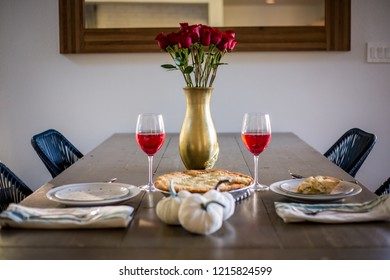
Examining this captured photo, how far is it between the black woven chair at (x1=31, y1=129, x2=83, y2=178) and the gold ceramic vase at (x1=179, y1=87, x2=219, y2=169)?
833 mm

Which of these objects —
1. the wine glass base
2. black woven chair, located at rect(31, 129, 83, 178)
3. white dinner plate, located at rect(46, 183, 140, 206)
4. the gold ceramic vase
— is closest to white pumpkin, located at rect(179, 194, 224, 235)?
white dinner plate, located at rect(46, 183, 140, 206)

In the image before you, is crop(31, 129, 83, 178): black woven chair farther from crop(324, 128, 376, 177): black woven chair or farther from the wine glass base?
crop(324, 128, 376, 177): black woven chair

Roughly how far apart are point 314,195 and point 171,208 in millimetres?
405

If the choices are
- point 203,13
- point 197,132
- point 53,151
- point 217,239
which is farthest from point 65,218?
point 203,13

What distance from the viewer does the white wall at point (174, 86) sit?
3.38 metres

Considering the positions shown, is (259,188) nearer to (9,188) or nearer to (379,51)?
(9,188)

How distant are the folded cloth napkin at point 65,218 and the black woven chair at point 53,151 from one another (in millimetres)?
1212

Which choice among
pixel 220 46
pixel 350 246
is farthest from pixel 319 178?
pixel 220 46

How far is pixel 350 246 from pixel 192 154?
0.82 meters

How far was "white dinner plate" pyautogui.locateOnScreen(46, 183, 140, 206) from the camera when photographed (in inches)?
55.5
